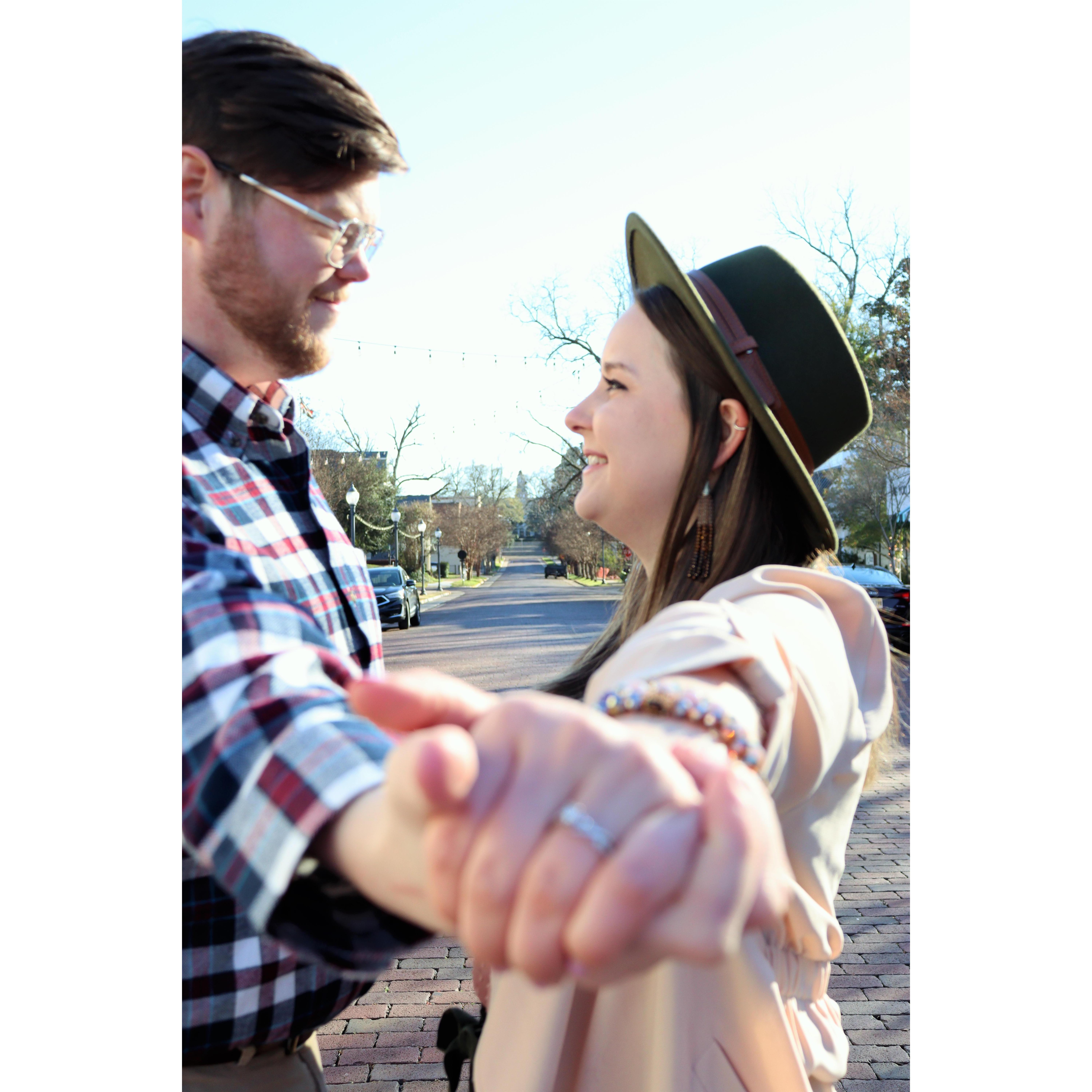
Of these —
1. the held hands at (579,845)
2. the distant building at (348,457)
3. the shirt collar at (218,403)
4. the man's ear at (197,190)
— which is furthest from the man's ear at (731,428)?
the distant building at (348,457)

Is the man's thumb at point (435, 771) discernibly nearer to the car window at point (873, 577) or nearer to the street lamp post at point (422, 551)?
the car window at point (873, 577)

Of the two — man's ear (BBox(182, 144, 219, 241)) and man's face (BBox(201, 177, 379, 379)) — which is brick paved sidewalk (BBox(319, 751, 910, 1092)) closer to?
man's face (BBox(201, 177, 379, 379))

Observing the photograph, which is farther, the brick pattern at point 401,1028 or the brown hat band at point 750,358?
the brick pattern at point 401,1028

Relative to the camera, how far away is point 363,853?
615 mm

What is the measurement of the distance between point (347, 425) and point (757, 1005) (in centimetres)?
3497

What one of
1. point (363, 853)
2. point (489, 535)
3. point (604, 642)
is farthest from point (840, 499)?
point (489, 535)

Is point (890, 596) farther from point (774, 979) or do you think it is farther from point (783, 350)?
point (774, 979)

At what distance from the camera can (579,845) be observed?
0.45 meters

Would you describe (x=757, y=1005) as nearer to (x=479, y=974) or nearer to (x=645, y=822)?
Result: (x=479, y=974)

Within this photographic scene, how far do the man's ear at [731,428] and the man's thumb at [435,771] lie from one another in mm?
1315

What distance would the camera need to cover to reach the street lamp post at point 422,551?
34.8m

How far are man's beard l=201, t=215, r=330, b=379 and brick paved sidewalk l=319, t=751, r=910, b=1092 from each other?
2633 millimetres

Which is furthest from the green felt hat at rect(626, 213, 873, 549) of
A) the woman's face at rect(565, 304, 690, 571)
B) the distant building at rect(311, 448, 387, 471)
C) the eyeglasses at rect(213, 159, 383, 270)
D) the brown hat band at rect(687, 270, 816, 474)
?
the distant building at rect(311, 448, 387, 471)

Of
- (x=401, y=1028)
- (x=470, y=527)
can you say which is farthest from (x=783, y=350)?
(x=470, y=527)
